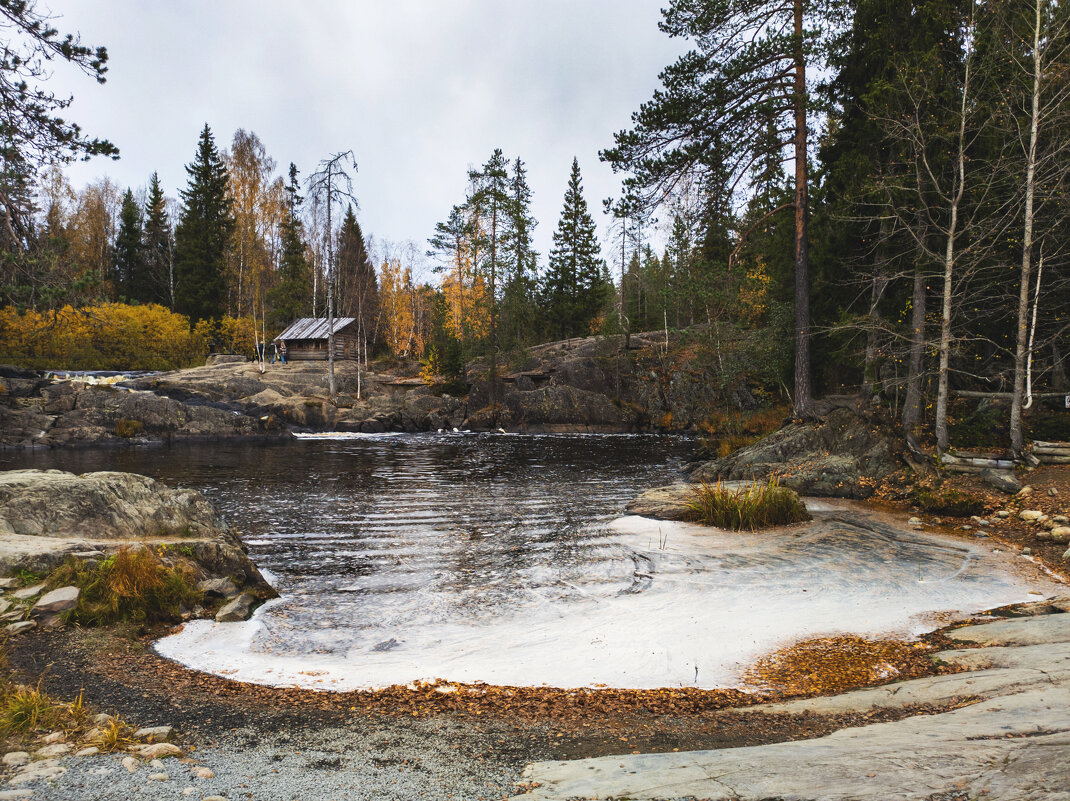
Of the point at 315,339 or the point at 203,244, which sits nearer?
the point at 315,339

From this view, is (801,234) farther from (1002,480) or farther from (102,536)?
(102,536)

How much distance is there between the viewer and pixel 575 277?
52.6 meters

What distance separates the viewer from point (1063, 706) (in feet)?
10.9

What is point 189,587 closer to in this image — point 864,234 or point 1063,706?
point 1063,706

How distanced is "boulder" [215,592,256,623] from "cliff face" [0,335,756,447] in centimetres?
2559

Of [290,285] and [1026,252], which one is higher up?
[290,285]

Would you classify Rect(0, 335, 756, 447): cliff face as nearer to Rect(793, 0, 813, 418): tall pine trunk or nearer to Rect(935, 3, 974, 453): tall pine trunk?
Rect(793, 0, 813, 418): tall pine trunk

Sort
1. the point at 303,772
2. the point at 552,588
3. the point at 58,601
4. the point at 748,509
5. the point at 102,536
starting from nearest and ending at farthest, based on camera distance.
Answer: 1. the point at 303,772
2. the point at 58,601
3. the point at 102,536
4. the point at 552,588
5. the point at 748,509

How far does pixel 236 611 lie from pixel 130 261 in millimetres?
61856

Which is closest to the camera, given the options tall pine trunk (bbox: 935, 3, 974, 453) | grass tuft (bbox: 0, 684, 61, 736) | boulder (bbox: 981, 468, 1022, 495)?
grass tuft (bbox: 0, 684, 61, 736)

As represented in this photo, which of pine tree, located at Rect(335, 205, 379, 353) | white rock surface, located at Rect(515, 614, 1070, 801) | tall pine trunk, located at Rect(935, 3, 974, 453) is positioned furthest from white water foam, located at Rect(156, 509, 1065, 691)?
pine tree, located at Rect(335, 205, 379, 353)

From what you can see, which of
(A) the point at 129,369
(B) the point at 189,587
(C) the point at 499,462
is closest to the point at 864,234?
(C) the point at 499,462

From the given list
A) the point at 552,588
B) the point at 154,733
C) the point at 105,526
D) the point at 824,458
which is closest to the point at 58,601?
the point at 105,526

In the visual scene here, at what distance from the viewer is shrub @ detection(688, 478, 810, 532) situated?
35.4 feet
